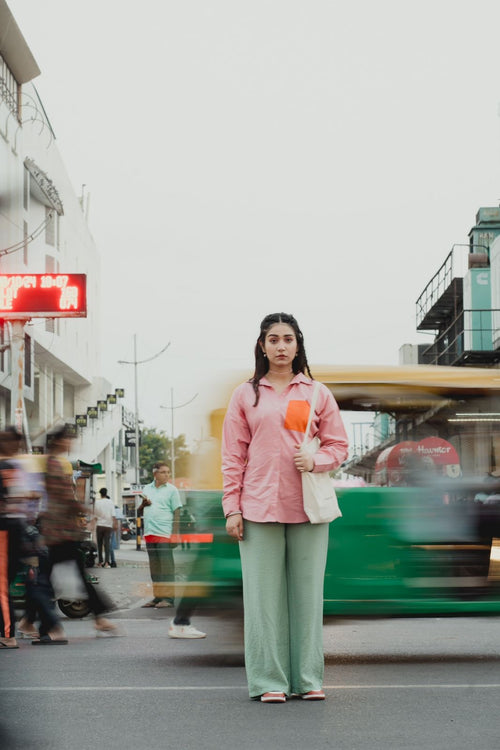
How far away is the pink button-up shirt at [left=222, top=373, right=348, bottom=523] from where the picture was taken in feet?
19.5

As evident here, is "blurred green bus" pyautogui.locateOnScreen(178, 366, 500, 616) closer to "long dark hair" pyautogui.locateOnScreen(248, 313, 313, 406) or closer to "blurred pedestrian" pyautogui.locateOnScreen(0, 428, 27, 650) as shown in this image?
"long dark hair" pyautogui.locateOnScreen(248, 313, 313, 406)

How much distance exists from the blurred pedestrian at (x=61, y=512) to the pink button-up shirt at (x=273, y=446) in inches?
144

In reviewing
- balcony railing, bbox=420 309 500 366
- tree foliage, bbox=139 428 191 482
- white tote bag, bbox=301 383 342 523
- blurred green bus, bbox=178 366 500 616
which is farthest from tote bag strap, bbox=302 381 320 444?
tree foliage, bbox=139 428 191 482

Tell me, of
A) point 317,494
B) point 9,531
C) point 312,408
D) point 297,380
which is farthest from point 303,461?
point 9,531

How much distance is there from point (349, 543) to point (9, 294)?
26631 millimetres

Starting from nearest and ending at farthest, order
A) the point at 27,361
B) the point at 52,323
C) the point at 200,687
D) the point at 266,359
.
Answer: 1. the point at 266,359
2. the point at 200,687
3. the point at 27,361
4. the point at 52,323

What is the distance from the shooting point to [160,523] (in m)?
13.2

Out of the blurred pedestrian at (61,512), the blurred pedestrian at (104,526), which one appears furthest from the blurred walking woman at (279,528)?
the blurred pedestrian at (104,526)

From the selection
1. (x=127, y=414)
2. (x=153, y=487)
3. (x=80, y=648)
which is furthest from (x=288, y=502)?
(x=127, y=414)

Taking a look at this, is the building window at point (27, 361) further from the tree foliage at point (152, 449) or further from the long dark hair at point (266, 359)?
the tree foliage at point (152, 449)

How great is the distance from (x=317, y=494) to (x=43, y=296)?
93.5 feet

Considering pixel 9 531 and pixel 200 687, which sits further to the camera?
pixel 9 531

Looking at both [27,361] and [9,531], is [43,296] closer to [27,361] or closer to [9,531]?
[27,361]

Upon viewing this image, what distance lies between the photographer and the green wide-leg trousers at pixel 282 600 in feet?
19.5
